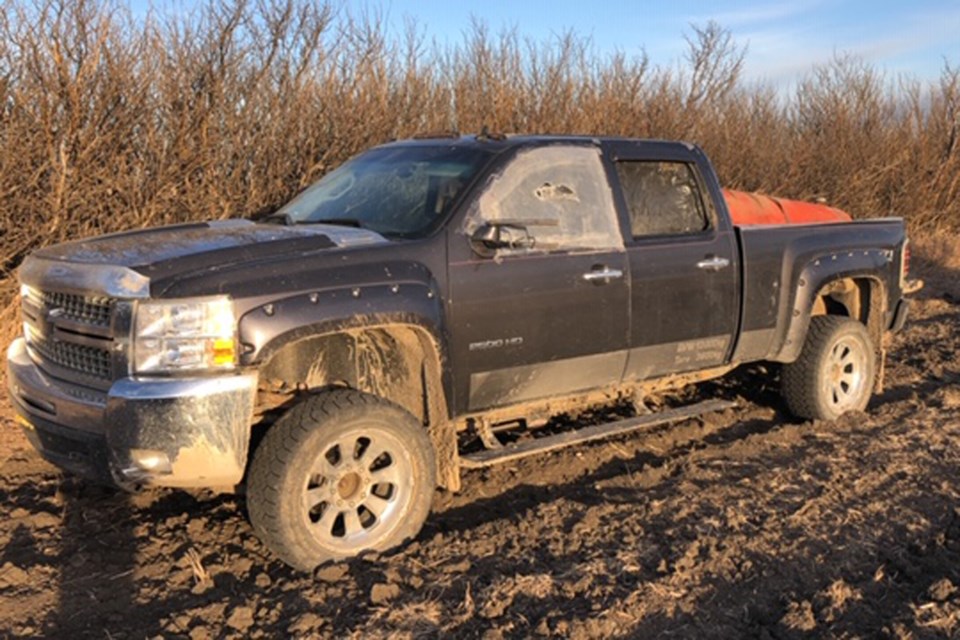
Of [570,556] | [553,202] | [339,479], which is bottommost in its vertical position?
[570,556]

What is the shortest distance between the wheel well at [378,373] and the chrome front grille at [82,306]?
736 mm

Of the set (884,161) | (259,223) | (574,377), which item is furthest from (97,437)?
(884,161)

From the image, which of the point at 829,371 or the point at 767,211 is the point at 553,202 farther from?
the point at 829,371

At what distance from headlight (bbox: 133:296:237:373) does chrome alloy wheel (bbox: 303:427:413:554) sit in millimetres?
665

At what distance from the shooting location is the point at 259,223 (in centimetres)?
523

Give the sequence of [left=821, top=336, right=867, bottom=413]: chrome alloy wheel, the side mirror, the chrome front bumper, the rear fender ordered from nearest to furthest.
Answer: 1. the chrome front bumper
2. the side mirror
3. the rear fender
4. [left=821, top=336, right=867, bottom=413]: chrome alloy wheel

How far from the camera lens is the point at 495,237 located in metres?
4.67

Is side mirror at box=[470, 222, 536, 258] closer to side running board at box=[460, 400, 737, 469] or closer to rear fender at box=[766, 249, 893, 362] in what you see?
side running board at box=[460, 400, 737, 469]

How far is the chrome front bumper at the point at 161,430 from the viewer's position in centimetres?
384

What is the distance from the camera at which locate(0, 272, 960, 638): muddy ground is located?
3.68 metres

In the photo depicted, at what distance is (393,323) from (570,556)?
1366 millimetres

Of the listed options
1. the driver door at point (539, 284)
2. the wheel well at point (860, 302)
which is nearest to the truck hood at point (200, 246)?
the driver door at point (539, 284)

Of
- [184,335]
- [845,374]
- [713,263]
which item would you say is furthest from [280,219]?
[845,374]

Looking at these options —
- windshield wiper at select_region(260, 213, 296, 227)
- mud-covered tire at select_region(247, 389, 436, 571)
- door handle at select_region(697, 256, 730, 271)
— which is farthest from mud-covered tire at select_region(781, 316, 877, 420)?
windshield wiper at select_region(260, 213, 296, 227)
